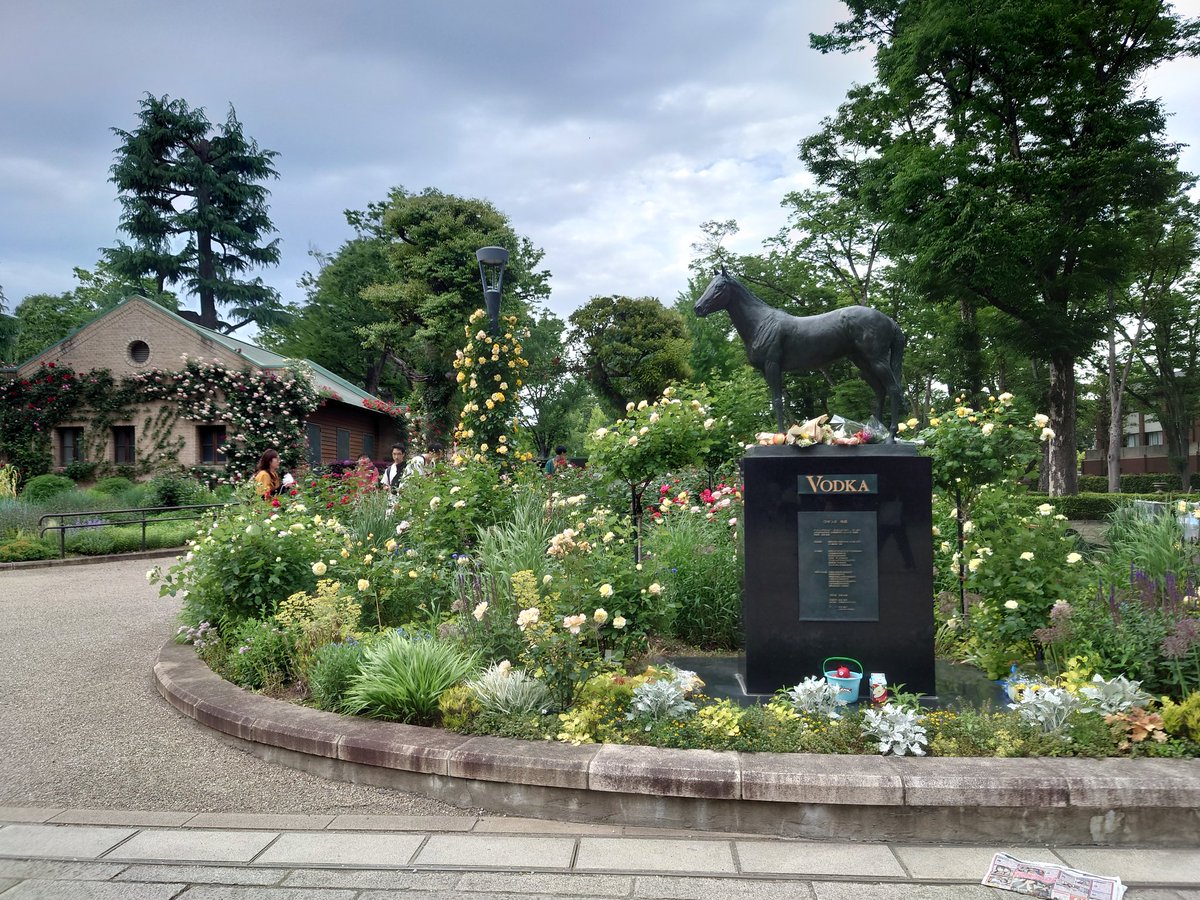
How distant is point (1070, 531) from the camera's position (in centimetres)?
609

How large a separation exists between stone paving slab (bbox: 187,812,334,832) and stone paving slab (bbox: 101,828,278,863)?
0.06 m

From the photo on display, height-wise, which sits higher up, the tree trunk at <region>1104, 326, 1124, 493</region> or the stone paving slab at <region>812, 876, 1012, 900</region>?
the tree trunk at <region>1104, 326, 1124, 493</region>

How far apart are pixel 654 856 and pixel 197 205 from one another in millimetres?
43233

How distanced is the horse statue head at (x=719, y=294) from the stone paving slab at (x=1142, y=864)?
150 inches

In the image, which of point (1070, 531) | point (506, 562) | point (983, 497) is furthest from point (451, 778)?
point (1070, 531)

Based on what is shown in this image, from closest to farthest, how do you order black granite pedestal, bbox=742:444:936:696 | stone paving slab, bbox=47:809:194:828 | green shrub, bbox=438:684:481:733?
stone paving slab, bbox=47:809:194:828 → green shrub, bbox=438:684:481:733 → black granite pedestal, bbox=742:444:936:696

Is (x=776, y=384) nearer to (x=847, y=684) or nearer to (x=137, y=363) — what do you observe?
(x=847, y=684)

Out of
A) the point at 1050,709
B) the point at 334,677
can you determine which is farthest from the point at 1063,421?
the point at 334,677

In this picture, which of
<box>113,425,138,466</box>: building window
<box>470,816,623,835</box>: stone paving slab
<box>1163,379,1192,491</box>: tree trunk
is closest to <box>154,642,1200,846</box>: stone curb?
<box>470,816,623,835</box>: stone paving slab

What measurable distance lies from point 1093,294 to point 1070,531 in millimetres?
17590

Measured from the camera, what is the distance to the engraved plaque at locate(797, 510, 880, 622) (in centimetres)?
475

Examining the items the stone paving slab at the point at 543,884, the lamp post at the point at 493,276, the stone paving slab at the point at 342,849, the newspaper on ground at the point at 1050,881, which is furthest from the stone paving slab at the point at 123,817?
the lamp post at the point at 493,276

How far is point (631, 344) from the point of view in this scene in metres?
39.8

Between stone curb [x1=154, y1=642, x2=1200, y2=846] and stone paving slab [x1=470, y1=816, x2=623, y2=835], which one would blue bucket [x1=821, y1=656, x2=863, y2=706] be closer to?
stone curb [x1=154, y1=642, x2=1200, y2=846]
